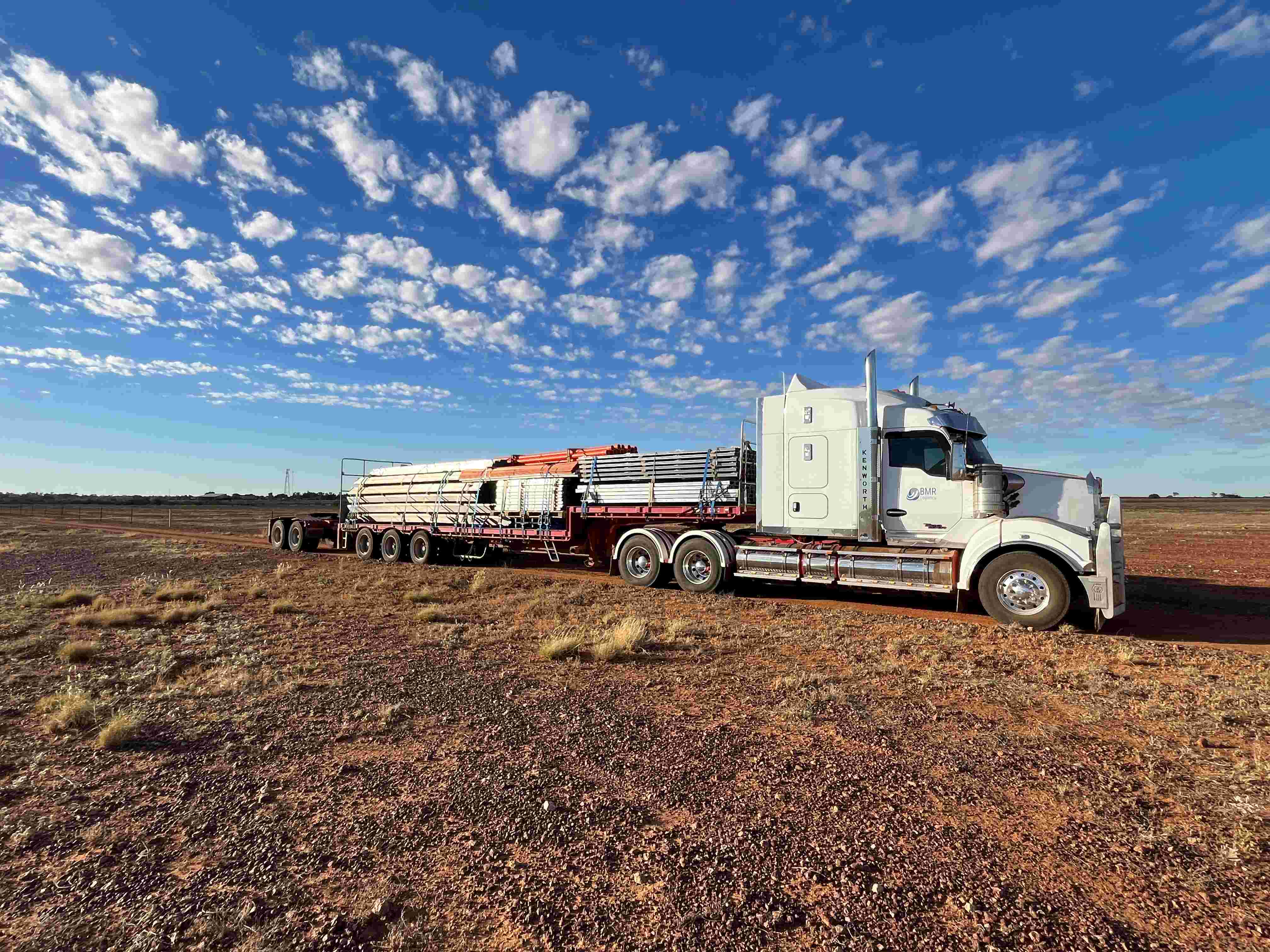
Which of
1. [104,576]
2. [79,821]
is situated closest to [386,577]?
[104,576]

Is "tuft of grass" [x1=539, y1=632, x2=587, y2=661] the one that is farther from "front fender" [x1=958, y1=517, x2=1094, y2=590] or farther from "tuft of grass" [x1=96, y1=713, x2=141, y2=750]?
"front fender" [x1=958, y1=517, x2=1094, y2=590]

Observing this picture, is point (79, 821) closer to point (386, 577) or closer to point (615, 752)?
point (615, 752)

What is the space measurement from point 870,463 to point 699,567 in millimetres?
3943

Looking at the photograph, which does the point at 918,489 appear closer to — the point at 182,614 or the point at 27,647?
the point at 182,614

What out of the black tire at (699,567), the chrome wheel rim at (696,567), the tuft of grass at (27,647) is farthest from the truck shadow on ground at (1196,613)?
the tuft of grass at (27,647)

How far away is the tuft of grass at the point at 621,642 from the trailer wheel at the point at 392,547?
1310cm

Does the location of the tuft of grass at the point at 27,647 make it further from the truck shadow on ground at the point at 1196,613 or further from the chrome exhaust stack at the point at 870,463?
the truck shadow on ground at the point at 1196,613

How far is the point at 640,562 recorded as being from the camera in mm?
13180

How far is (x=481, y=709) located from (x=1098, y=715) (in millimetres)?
5303

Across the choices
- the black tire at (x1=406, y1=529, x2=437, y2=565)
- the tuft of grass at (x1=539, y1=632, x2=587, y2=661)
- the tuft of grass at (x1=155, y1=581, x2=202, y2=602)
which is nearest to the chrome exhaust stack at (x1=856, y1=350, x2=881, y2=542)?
the tuft of grass at (x1=539, y1=632, x2=587, y2=661)

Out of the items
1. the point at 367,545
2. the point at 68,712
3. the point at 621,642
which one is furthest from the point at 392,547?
the point at 68,712

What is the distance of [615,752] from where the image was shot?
4.24 metres

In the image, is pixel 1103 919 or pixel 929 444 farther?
pixel 929 444

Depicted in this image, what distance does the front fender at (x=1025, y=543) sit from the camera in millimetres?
8492
